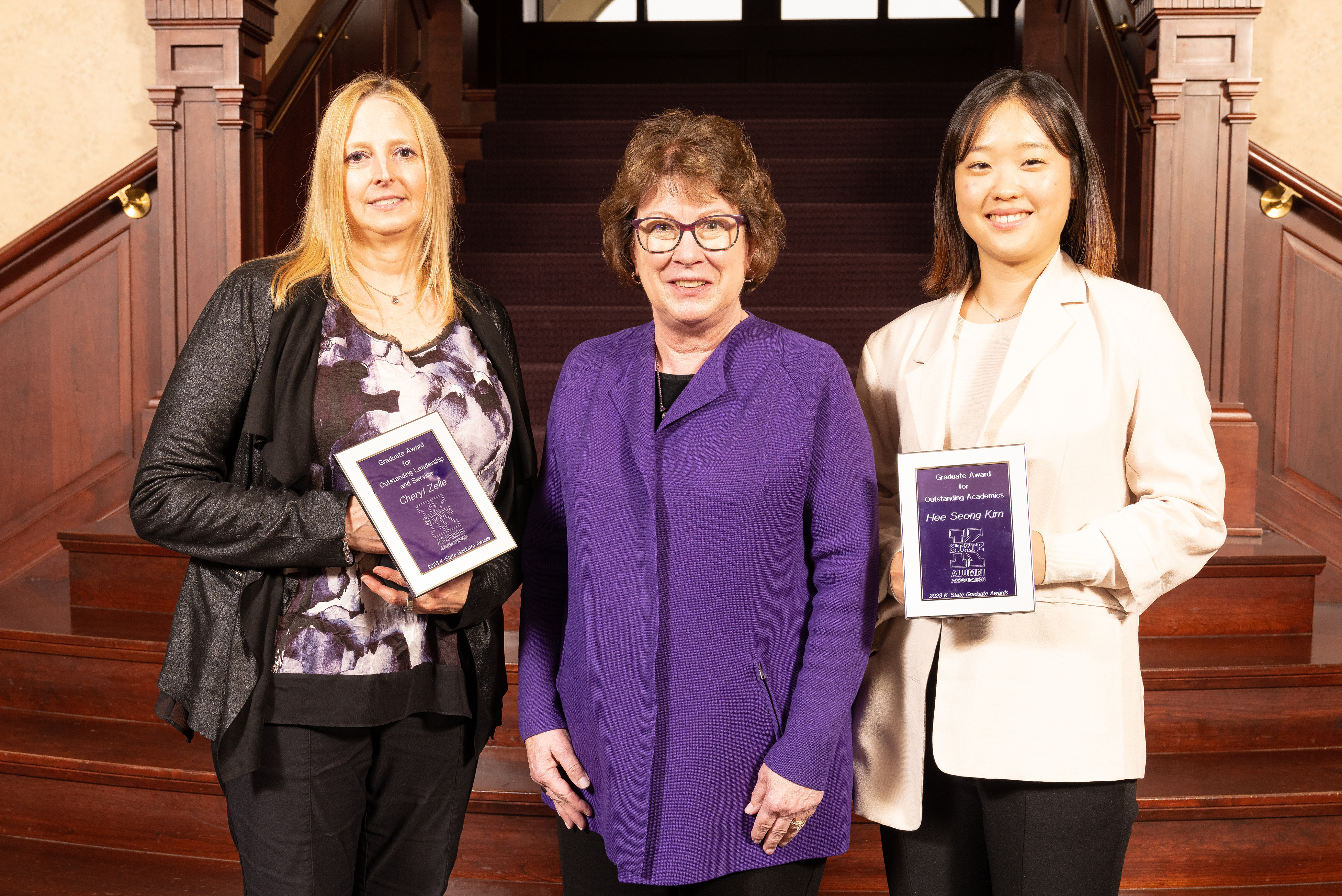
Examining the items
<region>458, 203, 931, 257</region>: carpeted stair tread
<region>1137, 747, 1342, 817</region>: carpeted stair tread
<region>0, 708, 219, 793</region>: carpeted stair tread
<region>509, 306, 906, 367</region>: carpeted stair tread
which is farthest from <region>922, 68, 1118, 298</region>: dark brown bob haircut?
<region>458, 203, 931, 257</region>: carpeted stair tread

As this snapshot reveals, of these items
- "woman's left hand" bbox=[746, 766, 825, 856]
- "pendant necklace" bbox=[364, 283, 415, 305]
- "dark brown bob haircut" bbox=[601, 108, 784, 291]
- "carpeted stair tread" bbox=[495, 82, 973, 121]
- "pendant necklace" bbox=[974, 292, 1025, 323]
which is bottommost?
"woman's left hand" bbox=[746, 766, 825, 856]

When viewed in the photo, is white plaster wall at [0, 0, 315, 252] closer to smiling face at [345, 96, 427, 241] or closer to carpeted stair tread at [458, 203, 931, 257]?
carpeted stair tread at [458, 203, 931, 257]

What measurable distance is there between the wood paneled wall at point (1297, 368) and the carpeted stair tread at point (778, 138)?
6.21 feet

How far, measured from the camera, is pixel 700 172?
1.43 metres

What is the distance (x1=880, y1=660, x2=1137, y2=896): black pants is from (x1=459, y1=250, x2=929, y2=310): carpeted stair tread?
294cm

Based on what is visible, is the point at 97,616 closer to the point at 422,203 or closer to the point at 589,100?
the point at 422,203

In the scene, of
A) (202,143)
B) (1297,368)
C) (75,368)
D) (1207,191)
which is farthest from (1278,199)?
(75,368)

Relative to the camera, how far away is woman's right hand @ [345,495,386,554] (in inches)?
59.3

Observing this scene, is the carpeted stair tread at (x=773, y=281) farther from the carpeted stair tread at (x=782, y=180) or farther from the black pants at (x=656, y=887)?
the black pants at (x=656, y=887)

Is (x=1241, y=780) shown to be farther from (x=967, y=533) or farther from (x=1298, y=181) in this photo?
(x=1298, y=181)

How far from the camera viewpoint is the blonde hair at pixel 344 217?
1633 mm

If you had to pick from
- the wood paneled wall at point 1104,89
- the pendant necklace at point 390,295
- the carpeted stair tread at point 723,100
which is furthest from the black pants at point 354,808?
the carpeted stair tread at point 723,100

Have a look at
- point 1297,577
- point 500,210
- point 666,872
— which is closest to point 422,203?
point 666,872

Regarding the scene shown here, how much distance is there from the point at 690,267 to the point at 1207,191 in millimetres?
2629
